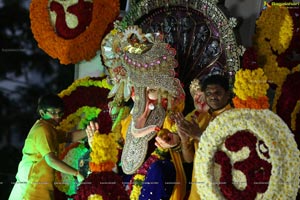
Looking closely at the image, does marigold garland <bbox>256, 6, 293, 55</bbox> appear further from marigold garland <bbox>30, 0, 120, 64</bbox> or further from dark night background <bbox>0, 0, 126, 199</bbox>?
dark night background <bbox>0, 0, 126, 199</bbox>

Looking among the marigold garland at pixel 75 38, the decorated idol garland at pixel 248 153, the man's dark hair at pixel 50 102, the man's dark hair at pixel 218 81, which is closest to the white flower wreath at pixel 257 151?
the decorated idol garland at pixel 248 153

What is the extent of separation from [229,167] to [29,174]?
1537mm

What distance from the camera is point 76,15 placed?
4262 mm

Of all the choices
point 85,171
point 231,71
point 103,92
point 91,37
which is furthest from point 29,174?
point 231,71

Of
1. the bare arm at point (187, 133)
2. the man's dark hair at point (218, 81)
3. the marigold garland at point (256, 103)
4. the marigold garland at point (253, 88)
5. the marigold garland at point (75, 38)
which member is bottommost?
the bare arm at point (187, 133)

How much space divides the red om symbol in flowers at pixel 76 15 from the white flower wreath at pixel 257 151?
1.55 m

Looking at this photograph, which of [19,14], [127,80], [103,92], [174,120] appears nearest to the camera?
[174,120]

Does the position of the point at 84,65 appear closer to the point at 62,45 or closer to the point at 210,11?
the point at 62,45

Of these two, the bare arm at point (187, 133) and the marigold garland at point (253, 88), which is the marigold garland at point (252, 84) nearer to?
the marigold garland at point (253, 88)

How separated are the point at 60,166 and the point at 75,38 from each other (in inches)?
36.0

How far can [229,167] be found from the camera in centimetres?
302

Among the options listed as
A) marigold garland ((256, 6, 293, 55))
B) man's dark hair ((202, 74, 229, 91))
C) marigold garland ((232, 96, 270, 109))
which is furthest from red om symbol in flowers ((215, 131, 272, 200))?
marigold garland ((256, 6, 293, 55))

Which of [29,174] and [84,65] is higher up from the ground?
[84,65]

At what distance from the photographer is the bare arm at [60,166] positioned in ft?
12.8
